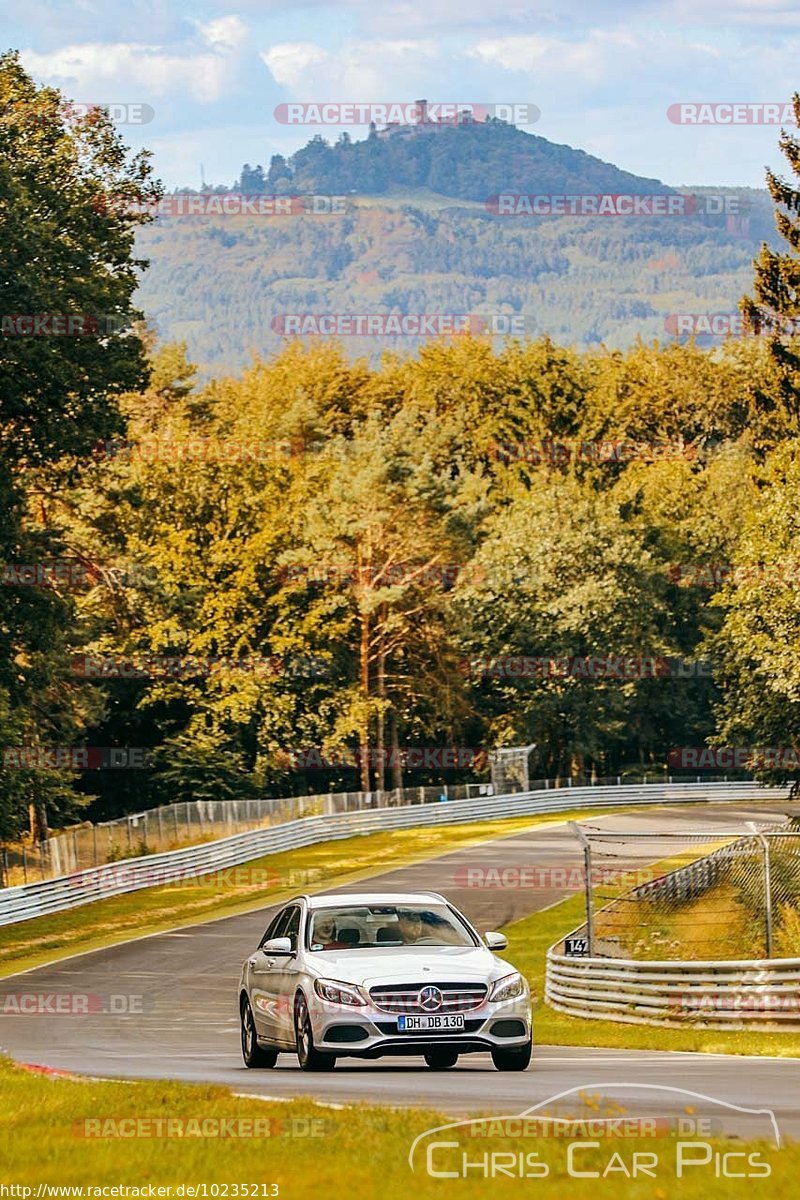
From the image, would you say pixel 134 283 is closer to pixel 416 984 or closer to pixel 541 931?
pixel 541 931

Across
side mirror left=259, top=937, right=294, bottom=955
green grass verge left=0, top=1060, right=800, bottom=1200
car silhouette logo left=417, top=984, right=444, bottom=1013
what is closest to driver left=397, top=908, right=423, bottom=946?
side mirror left=259, top=937, right=294, bottom=955

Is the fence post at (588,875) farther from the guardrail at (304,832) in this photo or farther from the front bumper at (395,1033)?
the guardrail at (304,832)

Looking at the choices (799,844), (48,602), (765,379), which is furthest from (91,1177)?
(765,379)

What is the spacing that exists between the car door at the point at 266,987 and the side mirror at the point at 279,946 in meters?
0.11

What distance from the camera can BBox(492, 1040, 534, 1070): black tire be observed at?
1533 cm

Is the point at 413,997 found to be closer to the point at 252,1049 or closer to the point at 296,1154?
the point at 252,1049

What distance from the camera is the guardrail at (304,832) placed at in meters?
46.2

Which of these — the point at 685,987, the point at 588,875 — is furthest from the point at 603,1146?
the point at 588,875

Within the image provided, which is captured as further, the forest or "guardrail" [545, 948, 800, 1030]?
the forest

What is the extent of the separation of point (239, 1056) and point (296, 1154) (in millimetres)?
10261

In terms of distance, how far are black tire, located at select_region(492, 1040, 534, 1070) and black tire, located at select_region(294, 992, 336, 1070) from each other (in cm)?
131
